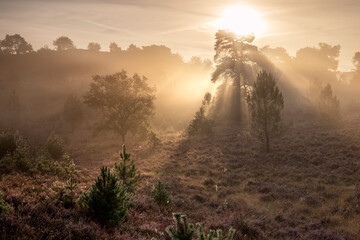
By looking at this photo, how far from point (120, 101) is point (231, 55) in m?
21.6

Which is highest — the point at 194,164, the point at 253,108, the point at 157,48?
the point at 157,48

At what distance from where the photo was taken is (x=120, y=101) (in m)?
29.6

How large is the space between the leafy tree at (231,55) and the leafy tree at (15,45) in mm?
90257

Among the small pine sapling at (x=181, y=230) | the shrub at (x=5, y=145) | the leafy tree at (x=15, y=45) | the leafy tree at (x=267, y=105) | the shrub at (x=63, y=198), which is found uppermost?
the leafy tree at (x=15, y=45)

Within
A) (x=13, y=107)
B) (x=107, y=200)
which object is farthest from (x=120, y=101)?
(x=13, y=107)

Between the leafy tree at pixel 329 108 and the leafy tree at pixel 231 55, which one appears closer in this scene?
the leafy tree at pixel 329 108

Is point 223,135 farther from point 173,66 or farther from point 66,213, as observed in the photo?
point 173,66

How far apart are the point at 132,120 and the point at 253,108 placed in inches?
590

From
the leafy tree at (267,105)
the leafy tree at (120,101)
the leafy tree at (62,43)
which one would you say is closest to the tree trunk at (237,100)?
the leafy tree at (120,101)

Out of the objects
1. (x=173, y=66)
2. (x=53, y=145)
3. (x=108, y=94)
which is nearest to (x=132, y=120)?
(x=108, y=94)

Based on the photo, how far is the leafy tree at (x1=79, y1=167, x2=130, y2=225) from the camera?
22.2 feet

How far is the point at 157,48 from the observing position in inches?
4213

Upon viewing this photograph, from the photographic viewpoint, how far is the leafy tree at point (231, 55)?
4006 cm

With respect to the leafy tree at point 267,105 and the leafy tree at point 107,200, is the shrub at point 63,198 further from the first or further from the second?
the leafy tree at point 267,105
